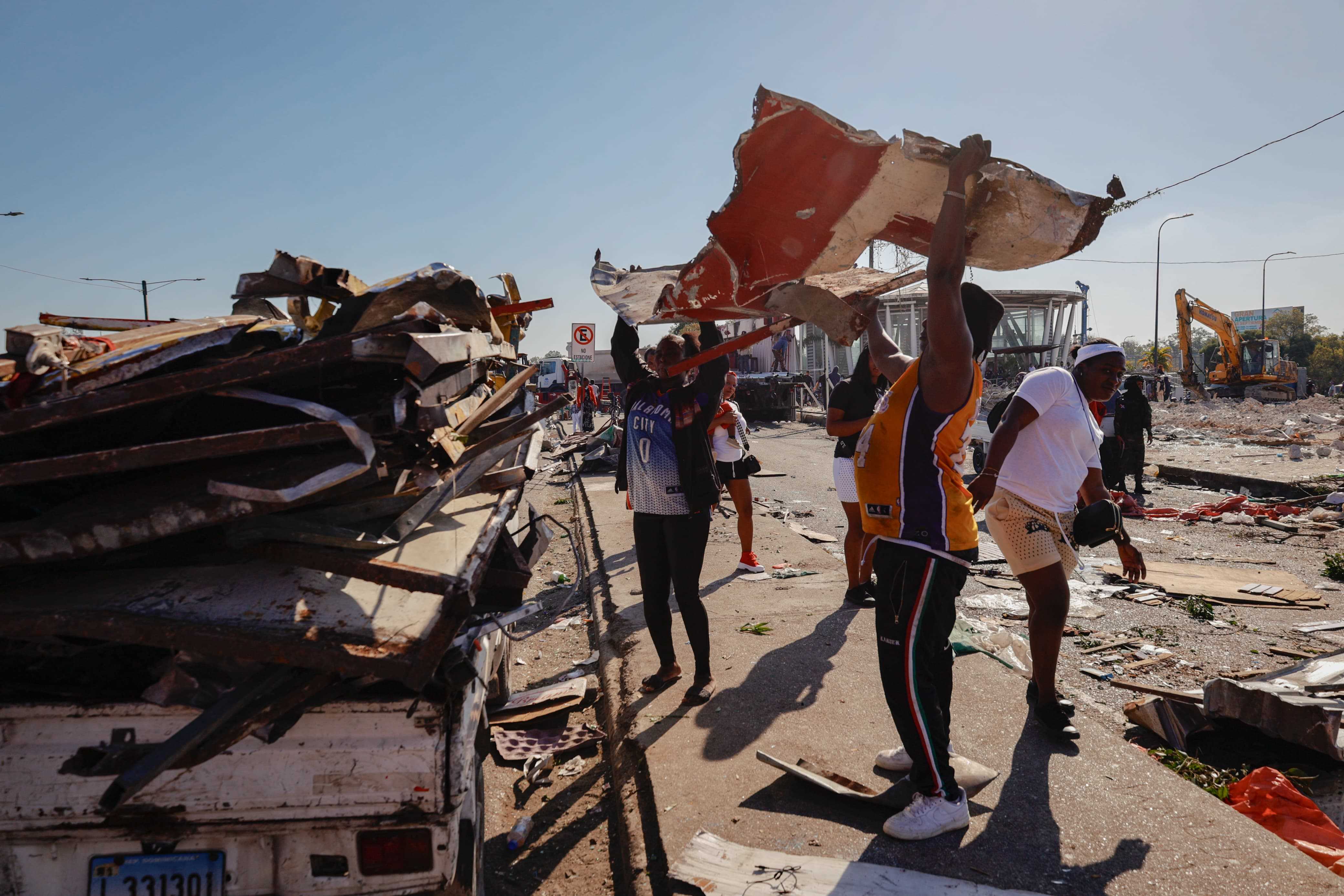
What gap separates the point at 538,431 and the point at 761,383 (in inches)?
967

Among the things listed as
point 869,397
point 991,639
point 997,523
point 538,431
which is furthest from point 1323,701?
point 538,431

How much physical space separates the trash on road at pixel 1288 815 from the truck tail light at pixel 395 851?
9.35 feet

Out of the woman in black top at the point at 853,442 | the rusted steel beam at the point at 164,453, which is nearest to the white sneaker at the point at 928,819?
the rusted steel beam at the point at 164,453

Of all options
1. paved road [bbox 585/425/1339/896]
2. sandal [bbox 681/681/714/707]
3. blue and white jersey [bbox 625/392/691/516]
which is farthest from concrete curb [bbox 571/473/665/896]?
blue and white jersey [bbox 625/392/691/516]

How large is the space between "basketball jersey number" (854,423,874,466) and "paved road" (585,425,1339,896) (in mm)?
1266

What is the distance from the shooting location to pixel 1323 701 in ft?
11.3

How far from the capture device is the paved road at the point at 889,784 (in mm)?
2637

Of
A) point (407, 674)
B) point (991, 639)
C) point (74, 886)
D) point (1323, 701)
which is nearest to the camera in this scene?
point (407, 674)

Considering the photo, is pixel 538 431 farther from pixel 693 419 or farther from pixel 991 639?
pixel 991 639

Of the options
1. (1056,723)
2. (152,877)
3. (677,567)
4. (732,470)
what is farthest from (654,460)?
(732,470)

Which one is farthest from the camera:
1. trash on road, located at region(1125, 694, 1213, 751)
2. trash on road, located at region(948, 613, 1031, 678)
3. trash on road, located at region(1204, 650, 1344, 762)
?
trash on road, located at region(948, 613, 1031, 678)

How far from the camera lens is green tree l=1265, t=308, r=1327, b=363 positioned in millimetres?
66688

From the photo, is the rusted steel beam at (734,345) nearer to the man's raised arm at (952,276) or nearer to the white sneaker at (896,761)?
the man's raised arm at (952,276)

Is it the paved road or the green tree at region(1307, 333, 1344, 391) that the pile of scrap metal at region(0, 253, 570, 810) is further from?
the green tree at region(1307, 333, 1344, 391)
